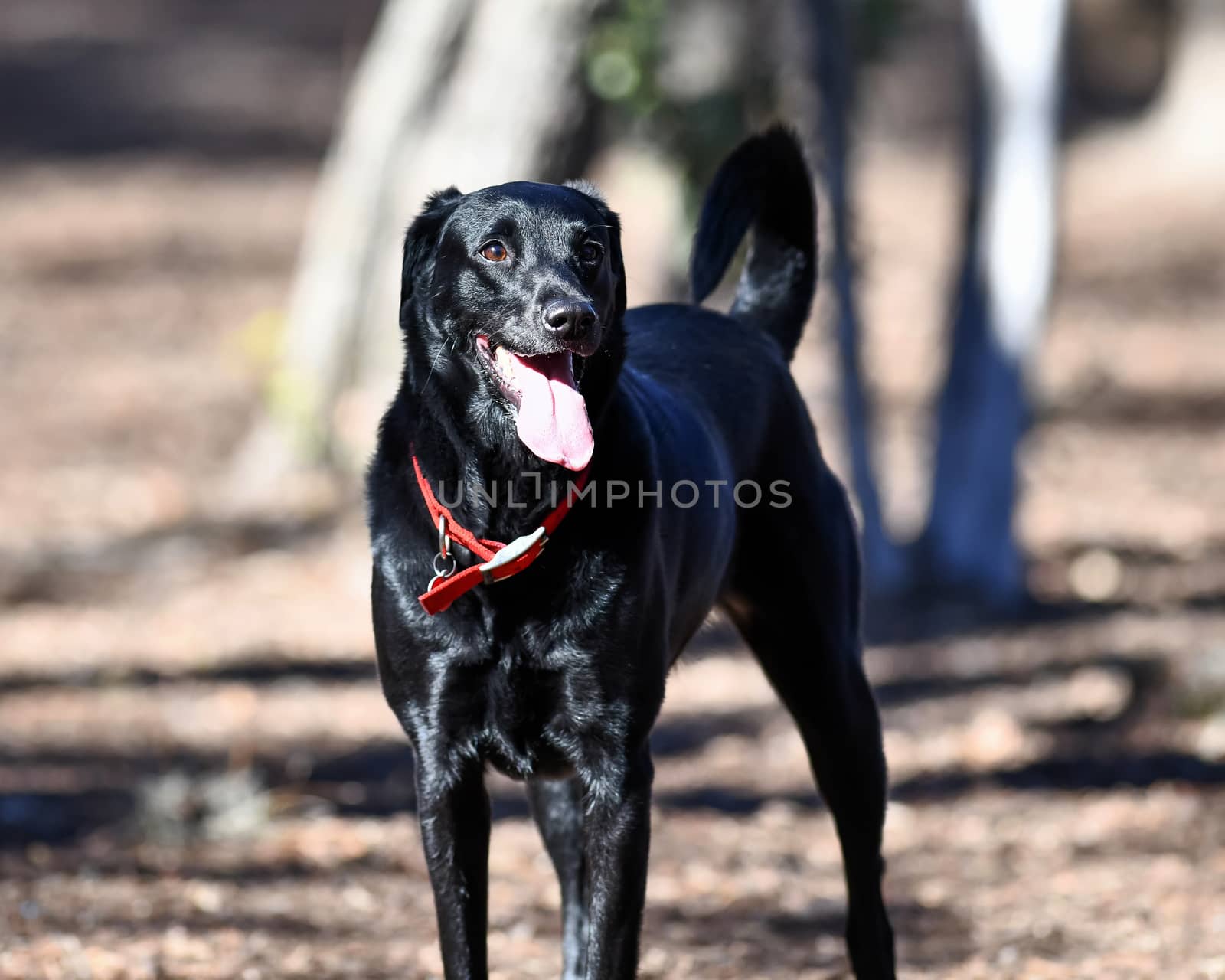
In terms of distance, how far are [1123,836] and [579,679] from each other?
3.04 m

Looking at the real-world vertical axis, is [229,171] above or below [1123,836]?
above

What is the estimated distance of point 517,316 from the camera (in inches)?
125

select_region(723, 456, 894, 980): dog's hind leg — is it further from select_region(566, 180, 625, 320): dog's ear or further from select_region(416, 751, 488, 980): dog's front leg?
select_region(416, 751, 488, 980): dog's front leg

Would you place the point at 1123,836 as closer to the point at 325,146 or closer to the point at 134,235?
the point at 134,235

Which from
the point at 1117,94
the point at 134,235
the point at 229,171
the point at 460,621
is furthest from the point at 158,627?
the point at 1117,94

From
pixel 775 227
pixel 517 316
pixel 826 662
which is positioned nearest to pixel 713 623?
pixel 826 662

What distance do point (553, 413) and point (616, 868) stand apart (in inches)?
36.7

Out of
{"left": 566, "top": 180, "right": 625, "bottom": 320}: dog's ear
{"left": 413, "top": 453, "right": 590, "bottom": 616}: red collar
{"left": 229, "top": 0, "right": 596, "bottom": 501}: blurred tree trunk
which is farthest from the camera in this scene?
{"left": 229, "top": 0, "right": 596, "bottom": 501}: blurred tree trunk

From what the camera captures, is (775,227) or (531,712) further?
(775,227)

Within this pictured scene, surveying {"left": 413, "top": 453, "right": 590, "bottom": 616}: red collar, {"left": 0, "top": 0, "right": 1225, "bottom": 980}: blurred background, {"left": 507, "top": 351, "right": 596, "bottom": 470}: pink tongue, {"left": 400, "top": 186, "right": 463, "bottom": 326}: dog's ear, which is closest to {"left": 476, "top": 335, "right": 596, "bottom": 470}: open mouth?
{"left": 507, "top": 351, "right": 596, "bottom": 470}: pink tongue

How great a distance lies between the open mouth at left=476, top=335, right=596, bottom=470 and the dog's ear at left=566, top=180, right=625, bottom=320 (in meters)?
0.22

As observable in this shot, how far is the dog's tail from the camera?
168 inches

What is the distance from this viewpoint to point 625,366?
3748 millimetres

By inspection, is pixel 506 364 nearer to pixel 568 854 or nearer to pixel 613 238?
pixel 613 238
